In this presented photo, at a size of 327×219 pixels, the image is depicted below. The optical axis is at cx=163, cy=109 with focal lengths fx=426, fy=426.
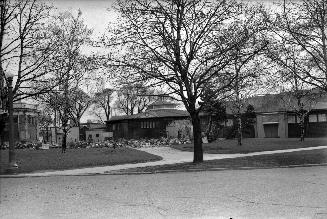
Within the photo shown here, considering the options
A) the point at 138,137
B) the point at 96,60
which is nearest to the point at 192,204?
the point at 96,60

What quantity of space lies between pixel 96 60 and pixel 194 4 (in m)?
4.67

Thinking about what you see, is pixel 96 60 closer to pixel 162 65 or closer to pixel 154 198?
pixel 162 65

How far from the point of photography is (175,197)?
9891 mm

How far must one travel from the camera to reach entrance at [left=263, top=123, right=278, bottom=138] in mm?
53688

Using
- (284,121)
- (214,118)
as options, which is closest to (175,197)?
(214,118)

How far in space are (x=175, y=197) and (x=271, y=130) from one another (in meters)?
46.3

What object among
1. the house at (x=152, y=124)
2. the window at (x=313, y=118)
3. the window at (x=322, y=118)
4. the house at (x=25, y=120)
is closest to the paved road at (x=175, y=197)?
the window at (x=322, y=118)

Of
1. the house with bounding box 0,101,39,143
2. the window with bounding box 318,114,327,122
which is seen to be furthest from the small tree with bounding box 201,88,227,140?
the house with bounding box 0,101,39,143

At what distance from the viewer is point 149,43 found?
1812 centimetres

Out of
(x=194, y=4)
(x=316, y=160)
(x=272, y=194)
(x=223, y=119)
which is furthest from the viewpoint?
(x=223, y=119)

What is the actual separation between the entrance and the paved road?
1597 inches

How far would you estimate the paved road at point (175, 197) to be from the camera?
26.2ft

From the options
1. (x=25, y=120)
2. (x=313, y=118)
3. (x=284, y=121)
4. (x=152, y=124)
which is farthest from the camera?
(x=25, y=120)

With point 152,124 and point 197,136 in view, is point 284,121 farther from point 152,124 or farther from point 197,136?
point 197,136
